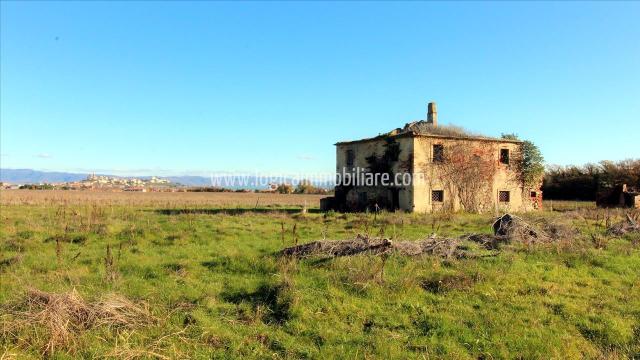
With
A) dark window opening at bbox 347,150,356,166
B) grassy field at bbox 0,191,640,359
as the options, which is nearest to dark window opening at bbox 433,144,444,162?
dark window opening at bbox 347,150,356,166

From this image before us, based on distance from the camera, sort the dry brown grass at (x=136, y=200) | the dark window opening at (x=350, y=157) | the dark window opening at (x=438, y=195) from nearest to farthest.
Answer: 1. the dark window opening at (x=438, y=195)
2. the dark window opening at (x=350, y=157)
3. the dry brown grass at (x=136, y=200)

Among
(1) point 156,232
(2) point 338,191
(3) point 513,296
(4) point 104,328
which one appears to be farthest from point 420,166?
(4) point 104,328

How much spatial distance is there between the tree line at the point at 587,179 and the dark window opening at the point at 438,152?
72.3 feet

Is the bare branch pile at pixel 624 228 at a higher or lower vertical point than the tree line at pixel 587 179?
lower

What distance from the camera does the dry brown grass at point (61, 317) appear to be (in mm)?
6371

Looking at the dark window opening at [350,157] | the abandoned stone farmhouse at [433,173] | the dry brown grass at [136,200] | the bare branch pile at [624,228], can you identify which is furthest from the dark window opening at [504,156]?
the bare branch pile at [624,228]

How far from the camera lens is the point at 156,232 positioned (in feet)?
52.9

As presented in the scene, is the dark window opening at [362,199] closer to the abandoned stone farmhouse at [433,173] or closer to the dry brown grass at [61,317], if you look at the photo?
the abandoned stone farmhouse at [433,173]

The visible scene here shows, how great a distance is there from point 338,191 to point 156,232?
19.2 metres

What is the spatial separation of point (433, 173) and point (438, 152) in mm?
1522

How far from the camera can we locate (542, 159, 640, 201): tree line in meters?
43.5

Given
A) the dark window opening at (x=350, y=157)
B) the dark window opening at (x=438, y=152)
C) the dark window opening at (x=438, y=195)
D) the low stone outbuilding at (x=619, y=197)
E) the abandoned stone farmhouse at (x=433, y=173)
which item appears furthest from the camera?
the dark window opening at (x=350, y=157)

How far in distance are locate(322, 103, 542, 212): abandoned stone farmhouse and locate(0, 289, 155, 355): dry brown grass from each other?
2254 centimetres

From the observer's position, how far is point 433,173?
29031 mm
